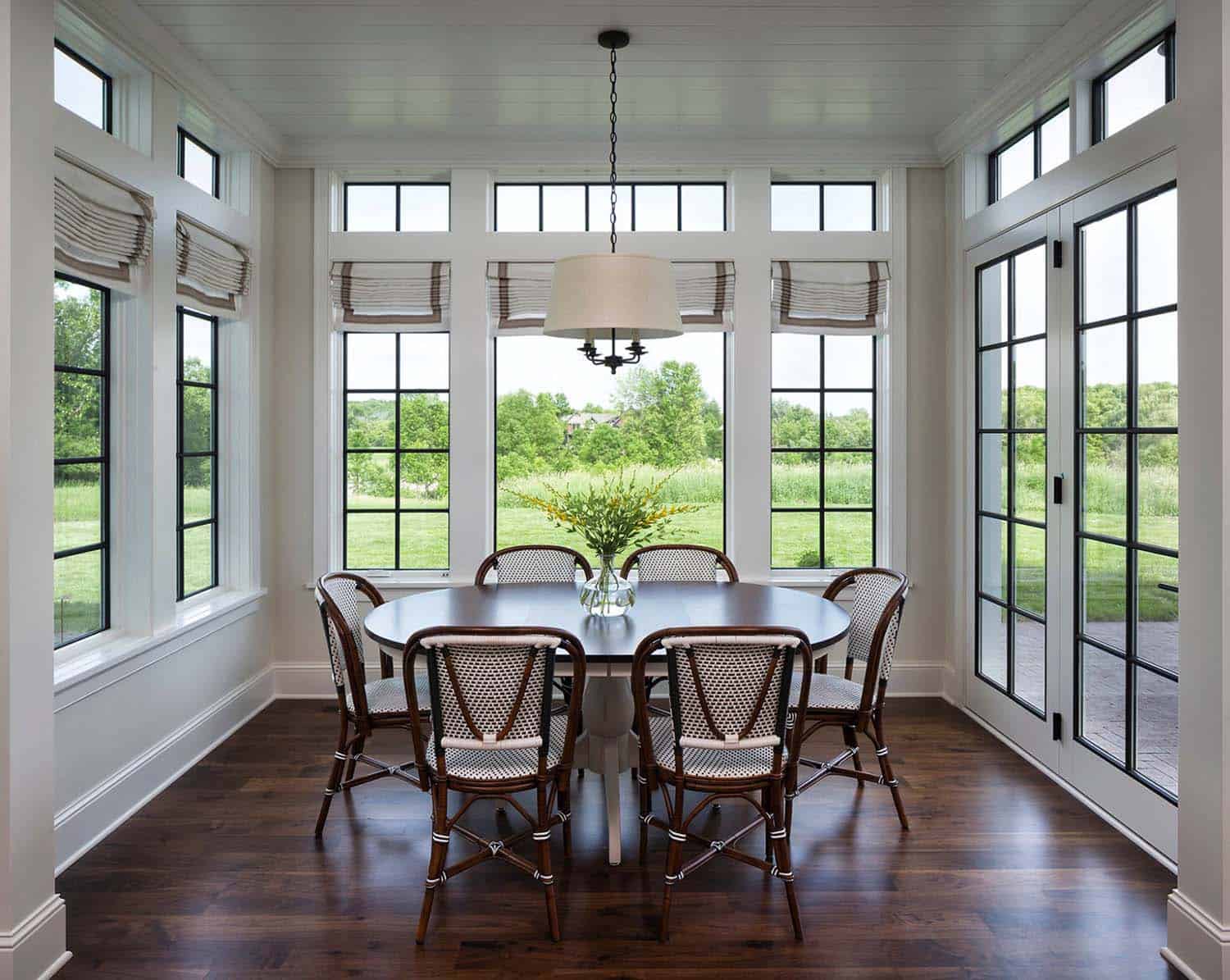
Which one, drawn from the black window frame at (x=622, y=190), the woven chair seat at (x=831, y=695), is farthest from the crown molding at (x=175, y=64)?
the woven chair seat at (x=831, y=695)

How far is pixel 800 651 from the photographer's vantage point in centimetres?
265

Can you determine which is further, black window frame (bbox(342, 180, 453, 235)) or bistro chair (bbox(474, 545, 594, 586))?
→ black window frame (bbox(342, 180, 453, 235))

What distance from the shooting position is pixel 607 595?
3344mm

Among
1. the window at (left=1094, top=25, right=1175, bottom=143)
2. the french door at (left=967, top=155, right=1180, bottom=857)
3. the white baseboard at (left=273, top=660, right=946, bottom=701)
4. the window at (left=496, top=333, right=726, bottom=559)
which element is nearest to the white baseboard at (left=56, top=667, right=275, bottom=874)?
the white baseboard at (left=273, top=660, right=946, bottom=701)

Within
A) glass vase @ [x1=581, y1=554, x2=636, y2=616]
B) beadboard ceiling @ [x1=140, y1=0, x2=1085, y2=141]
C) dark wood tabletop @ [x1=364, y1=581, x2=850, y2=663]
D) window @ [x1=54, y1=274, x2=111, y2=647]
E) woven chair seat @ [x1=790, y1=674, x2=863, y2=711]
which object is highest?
beadboard ceiling @ [x1=140, y1=0, x2=1085, y2=141]

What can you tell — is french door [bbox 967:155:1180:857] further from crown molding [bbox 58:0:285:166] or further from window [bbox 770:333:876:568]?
crown molding [bbox 58:0:285:166]

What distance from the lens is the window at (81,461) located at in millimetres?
3219

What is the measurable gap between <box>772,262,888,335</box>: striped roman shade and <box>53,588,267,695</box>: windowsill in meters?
3.26

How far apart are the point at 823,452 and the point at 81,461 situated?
3638 millimetres

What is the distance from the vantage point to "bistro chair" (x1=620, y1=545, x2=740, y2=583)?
4254 millimetres
